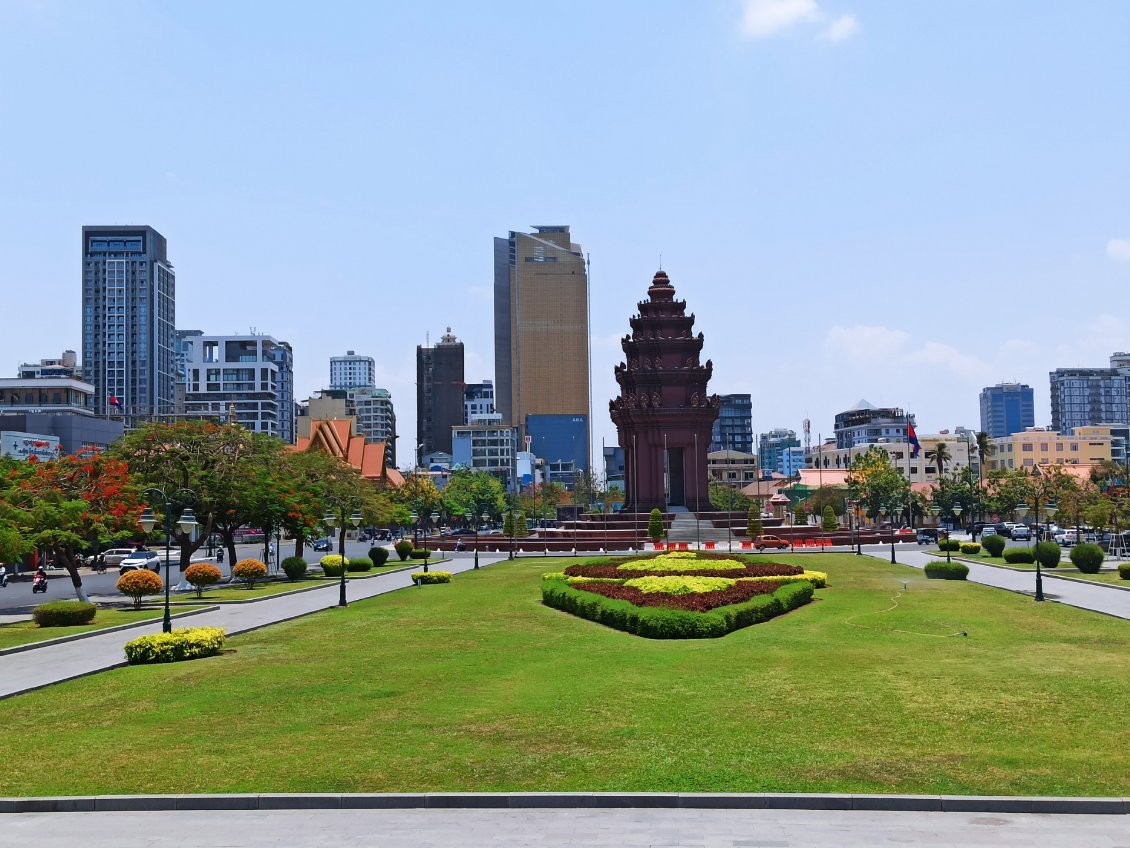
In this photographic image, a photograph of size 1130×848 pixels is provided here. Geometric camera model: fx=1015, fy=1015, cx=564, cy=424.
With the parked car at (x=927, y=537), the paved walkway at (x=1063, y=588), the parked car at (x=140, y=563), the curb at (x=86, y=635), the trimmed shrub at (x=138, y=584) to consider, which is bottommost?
the parked car at (x=927, y=537)

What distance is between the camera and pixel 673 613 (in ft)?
90.0

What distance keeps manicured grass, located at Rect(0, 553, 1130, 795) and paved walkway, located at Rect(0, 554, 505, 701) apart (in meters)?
1.28

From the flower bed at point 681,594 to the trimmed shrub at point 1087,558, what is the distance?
13.9m

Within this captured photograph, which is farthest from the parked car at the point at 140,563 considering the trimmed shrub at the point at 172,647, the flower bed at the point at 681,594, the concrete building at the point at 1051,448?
the concrete building at the point at 1051,448

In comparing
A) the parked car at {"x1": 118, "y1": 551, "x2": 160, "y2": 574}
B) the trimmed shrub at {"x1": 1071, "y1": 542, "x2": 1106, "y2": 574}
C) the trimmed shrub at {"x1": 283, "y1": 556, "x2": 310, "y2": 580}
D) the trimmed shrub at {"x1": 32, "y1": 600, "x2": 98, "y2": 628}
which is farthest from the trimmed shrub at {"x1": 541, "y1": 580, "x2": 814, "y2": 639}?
the parked car at {"x1": 118, "y1": 551, "x2": 160, "y2": 574}

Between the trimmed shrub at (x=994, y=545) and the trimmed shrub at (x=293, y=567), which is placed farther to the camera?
the trimmed shrub at (x=994, y=545)

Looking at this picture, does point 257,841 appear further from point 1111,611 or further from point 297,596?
point 297,596

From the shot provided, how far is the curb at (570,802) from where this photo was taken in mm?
12406

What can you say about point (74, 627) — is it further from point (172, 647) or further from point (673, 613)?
point (673, 613)

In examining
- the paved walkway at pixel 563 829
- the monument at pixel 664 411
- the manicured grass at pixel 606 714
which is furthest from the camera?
the monument at pixel 664 411

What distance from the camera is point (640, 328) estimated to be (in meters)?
87.9

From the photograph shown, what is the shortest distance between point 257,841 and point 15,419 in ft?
316

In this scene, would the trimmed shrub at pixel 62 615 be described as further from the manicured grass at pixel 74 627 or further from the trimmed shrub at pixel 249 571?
the trimmed shrub at pixel 249 571

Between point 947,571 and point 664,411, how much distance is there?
134 feet
